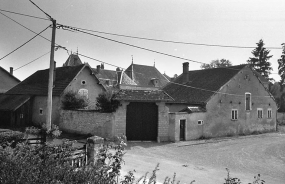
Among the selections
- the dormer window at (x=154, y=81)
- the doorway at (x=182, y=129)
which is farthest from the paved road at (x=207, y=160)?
the dormer window at (x=154, y=81)

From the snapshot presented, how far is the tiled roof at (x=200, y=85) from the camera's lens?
75.1ft

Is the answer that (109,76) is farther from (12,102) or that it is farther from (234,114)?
(234,114)

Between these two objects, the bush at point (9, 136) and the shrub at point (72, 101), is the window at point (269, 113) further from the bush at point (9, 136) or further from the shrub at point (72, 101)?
the bush at point (9, 136)

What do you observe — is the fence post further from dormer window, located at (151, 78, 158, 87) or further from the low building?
dormer window, located at (151, 78, 158, 87)

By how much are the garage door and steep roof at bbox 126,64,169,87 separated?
2743cm

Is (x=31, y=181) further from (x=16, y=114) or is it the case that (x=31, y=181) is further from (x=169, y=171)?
(x=16, y=114)

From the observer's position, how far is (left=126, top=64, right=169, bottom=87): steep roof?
45.2 metres

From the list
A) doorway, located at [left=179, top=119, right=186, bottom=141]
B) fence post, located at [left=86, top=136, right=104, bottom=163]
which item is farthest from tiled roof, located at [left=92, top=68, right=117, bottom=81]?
fence post, located at [left=86, top=136, right=104, bottom=163]

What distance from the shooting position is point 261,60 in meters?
45.8

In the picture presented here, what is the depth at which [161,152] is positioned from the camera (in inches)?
550

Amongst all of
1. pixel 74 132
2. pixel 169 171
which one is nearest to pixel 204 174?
pixel 169 171

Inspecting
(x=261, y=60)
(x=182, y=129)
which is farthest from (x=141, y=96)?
(x=261, y=60)

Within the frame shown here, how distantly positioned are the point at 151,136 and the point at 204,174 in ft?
24.4

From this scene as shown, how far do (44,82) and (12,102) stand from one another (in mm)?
3817
